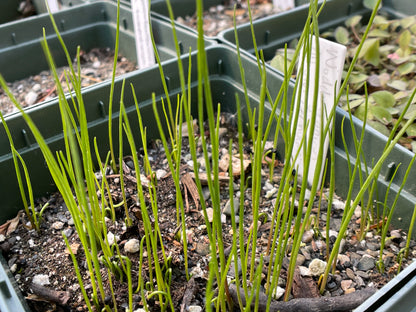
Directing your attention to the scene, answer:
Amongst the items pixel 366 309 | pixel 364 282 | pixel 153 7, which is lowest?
pixel 364 282

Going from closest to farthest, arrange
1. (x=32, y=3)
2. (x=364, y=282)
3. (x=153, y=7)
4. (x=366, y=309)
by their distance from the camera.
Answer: (x=366, y=309) → (x=364, y=282) → (x=153, y=7) → (x=32, y=3)

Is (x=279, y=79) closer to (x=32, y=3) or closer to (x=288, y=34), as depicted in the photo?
(x=288, y=34)

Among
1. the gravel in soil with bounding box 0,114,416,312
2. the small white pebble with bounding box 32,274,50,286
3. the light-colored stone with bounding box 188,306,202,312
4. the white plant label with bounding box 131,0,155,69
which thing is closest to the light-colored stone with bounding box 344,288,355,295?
the gravel in soil with bounding box 0,114,416,312

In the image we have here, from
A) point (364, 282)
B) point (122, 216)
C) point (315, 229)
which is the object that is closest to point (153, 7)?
point (122, 216)

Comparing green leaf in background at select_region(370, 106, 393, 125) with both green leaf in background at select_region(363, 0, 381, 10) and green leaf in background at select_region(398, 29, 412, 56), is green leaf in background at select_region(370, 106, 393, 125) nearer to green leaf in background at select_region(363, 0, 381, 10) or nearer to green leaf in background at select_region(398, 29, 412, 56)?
green leaf in background at select_region(398, 29, 412, 56)

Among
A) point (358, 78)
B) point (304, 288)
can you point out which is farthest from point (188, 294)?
point (358, 78)

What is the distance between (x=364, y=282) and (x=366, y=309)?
0.18 metres

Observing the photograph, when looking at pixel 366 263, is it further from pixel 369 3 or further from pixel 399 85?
pixel 369 3

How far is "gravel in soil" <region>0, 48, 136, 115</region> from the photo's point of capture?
110cm

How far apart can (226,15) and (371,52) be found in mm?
597

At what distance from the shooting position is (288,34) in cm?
112

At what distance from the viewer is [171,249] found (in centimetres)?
66

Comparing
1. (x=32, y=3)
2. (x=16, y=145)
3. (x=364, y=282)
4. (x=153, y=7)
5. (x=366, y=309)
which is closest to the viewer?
(x=366, y=309)

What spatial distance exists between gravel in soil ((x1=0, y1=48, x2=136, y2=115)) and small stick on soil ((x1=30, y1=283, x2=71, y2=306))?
60 cm
